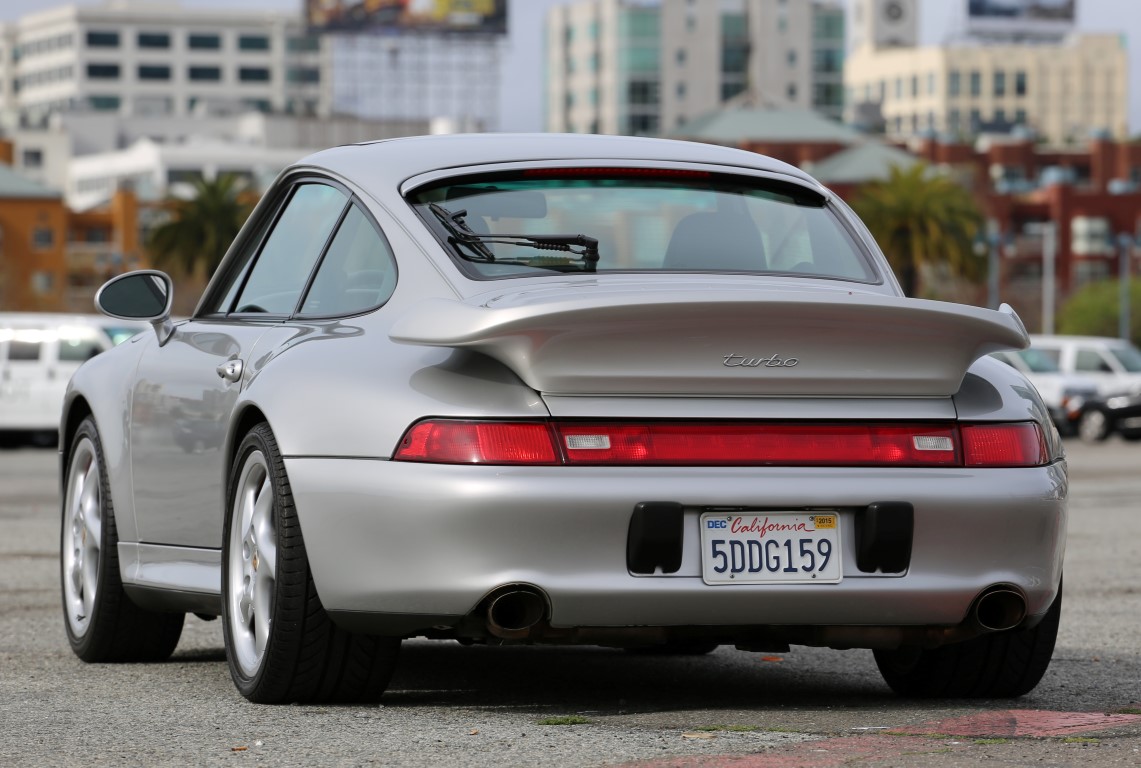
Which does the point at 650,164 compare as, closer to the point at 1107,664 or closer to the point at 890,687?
the point at 890,687

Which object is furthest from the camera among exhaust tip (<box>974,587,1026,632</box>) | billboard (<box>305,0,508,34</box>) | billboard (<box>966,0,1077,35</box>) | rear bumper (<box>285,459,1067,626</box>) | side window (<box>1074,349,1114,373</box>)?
billboard (<box>966,0,1077,35</box>)

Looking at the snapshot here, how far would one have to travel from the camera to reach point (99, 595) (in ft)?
23.5

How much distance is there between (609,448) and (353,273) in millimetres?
1179

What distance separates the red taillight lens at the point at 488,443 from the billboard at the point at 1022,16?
196 m

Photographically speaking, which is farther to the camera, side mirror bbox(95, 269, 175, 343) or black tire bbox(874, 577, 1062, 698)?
side mirror bbox(95, 269, 175, 343)

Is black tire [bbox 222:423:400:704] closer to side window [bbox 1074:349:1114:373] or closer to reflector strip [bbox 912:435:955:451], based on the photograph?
reflector strip [bbox 912:435:955:451]

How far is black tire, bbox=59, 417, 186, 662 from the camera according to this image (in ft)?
23.4

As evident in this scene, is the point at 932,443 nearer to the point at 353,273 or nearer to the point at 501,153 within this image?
the point at 501,153

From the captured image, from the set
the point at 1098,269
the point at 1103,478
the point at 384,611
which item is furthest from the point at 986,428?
the point at 1098,269

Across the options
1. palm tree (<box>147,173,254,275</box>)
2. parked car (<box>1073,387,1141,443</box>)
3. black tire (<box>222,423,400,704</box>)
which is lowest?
palm tree (<box>147,173,254,275</box>)

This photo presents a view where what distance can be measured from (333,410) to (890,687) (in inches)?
81.6

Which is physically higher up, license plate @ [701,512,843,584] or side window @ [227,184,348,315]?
side window @ [227,184,348,315]

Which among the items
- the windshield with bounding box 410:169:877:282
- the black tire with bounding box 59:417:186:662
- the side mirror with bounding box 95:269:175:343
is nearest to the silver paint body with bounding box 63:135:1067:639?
the windshield with bounding box 410:169:877:282

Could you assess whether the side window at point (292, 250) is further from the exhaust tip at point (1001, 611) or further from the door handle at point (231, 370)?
the exhaust tip at point (1001, 611)
